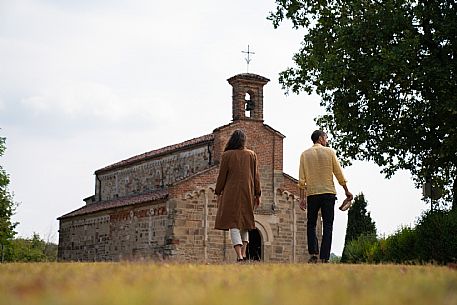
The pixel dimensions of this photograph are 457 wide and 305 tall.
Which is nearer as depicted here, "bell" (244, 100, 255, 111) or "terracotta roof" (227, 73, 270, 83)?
"terracotta roof" (227, 73, 270, 83)

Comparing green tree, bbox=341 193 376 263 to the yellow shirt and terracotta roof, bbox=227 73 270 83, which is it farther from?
the yellow shirt

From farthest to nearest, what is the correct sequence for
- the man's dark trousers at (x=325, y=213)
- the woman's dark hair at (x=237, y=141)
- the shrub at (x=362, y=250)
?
the shrub at (x=362, y=250) < the woman's dark hair at (x=237, y=141) < the man's dark trousers at (x=325, y=213)

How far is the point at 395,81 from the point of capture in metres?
20.0

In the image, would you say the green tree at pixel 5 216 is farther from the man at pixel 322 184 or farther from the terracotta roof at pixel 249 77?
the man at pixel 322 184

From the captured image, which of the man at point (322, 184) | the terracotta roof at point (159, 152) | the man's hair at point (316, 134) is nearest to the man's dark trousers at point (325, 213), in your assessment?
the man at point (322, 184)

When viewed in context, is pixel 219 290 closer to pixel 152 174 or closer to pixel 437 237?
pixel 437 237

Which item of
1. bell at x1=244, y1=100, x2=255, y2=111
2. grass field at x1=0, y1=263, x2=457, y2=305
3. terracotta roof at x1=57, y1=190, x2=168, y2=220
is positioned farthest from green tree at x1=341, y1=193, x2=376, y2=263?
grass field at x1=0, y1=263, x2=457, y2=305

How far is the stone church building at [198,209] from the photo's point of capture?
30.9m

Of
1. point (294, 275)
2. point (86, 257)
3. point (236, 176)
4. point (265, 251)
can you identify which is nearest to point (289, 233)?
point (265, 251)

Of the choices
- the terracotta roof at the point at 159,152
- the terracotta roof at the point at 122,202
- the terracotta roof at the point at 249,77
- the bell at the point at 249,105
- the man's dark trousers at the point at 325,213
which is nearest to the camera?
the man's dark trousers at the point at 325,213

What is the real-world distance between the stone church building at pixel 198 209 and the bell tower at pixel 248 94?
4cm

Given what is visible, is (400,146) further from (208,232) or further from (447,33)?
(208,232)

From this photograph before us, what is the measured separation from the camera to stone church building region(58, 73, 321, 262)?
101 ft

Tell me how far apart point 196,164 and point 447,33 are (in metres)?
16.6
